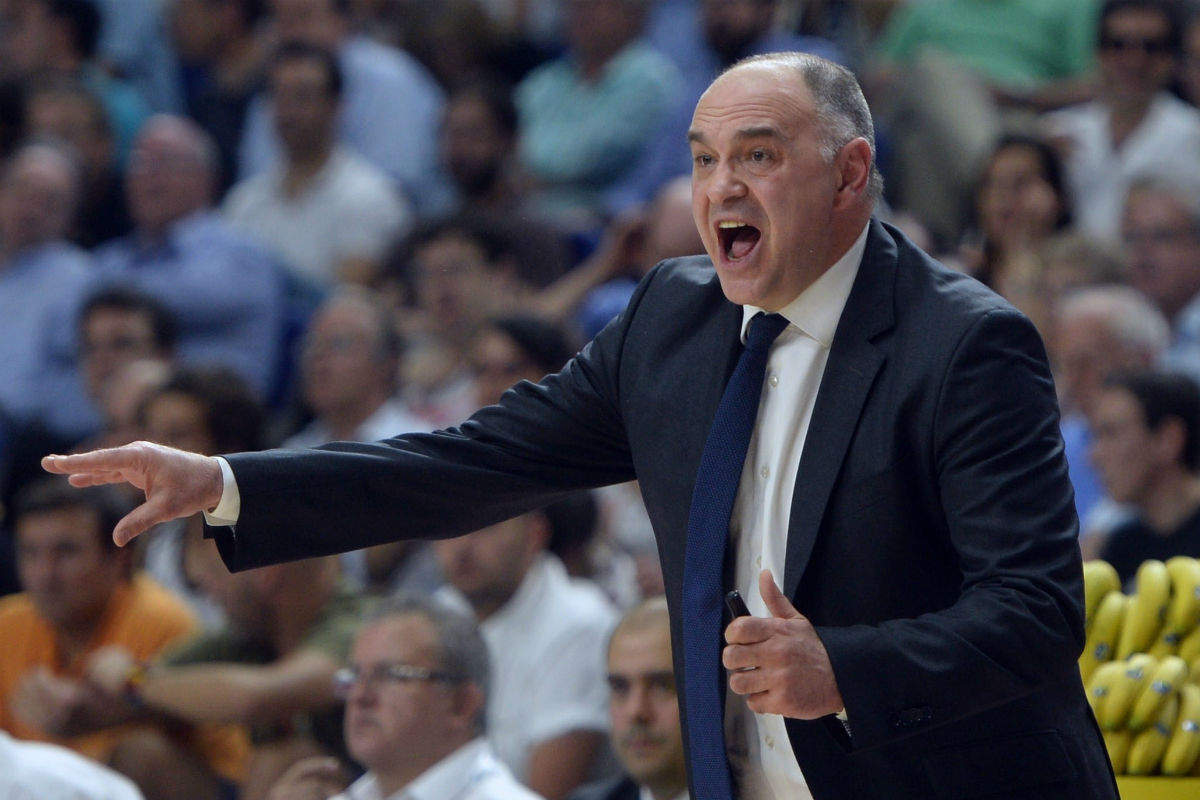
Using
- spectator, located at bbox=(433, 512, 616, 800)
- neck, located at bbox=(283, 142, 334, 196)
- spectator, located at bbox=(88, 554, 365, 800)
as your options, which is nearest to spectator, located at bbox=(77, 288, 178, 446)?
neck, located at bbox=(283, 142, 334, 196)

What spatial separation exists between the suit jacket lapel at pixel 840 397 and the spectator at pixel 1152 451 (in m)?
2.46

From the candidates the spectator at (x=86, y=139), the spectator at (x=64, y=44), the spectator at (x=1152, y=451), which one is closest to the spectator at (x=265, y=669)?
the spectator at (x=1152, y=451)

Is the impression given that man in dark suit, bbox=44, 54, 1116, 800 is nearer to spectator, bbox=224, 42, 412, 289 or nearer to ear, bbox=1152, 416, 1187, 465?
ear, bbox=1152, 416, 1187, 465

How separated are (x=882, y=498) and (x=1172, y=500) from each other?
274 cm

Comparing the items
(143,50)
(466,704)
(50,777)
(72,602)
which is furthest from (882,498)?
(143,50)

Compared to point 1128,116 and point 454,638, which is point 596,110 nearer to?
point 1128,116

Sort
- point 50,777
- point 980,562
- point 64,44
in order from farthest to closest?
point 64,44
point 50,777
point 980,562

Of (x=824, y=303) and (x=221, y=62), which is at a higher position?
(x=221, y=62)

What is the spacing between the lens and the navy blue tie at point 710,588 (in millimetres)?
2146

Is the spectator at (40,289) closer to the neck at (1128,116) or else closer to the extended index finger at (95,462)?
the neck at (1128,116)

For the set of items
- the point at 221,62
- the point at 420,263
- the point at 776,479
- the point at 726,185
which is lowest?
the point at 420,263

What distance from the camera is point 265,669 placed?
4402 millimetres

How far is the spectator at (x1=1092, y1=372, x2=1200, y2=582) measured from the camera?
4.54 m

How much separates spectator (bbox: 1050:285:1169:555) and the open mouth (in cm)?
307
